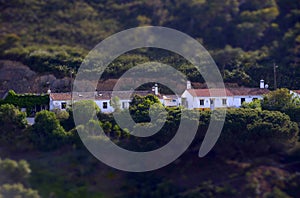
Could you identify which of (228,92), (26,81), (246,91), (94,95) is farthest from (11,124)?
(246,91)

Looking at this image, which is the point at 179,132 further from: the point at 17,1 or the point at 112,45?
the point at 17,1

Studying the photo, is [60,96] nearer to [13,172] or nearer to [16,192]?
[13,172]

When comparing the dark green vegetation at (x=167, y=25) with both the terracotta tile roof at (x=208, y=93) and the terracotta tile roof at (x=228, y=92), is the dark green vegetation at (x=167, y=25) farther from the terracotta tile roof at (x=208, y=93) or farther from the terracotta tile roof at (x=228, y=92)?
the terracotta tile roof at (x=208, y=93)

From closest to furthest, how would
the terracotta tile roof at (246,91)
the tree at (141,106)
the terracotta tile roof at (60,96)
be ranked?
the tree at (141,106) → the terracotta tile roof at (60,96) → the terracotta tile roof at (246,91)

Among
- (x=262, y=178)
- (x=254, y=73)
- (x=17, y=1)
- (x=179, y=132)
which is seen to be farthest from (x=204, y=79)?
(x=17, y=1)

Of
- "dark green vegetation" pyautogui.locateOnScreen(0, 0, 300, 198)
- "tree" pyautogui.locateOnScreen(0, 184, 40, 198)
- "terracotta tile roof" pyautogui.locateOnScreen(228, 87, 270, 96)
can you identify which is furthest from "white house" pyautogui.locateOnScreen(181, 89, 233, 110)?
"tree" pyautogui.locateOnScreen(0, 184, 40, 198)

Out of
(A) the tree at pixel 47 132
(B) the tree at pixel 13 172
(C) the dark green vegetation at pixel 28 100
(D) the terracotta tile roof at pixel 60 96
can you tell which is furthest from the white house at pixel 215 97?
(B) the tree at pixel 13 172
